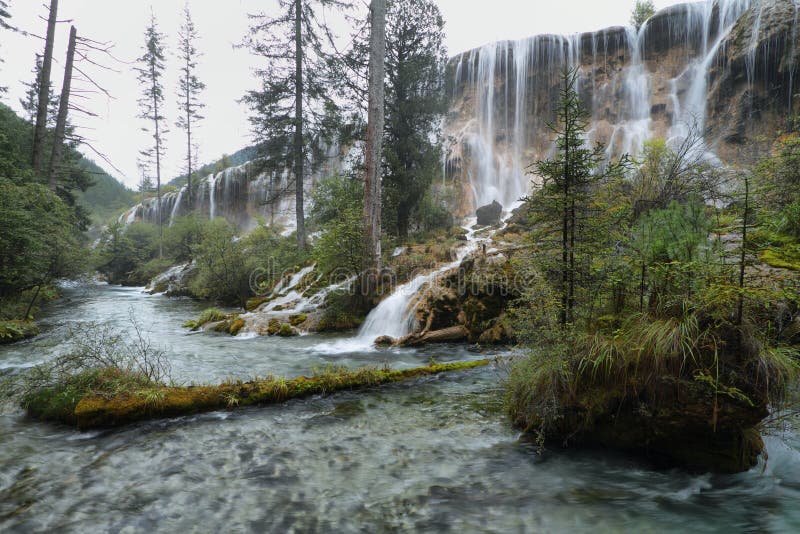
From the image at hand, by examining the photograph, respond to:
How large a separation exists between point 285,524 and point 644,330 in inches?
137

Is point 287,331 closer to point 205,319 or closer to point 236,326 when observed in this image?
point 236,326

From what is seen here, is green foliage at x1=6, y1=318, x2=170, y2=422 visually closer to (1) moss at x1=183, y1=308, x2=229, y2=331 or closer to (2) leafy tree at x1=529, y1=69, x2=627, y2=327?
(2) leafy tree at x1=529, y1=69, x2=627, y2=327

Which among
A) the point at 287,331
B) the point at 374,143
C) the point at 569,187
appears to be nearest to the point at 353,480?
the point at 569,187

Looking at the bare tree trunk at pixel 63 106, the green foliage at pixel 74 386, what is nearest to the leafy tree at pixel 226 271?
the bare tree trunk at pixel 63 106

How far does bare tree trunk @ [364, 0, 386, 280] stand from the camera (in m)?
11.7

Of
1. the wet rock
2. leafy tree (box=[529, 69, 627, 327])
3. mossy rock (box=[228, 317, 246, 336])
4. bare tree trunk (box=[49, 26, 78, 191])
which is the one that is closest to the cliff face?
the wet rock

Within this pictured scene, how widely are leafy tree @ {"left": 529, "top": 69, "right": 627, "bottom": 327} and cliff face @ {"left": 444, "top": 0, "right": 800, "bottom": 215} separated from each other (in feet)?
53.0

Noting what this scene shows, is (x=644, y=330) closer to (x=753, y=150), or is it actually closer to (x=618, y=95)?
(x=753, y=150)

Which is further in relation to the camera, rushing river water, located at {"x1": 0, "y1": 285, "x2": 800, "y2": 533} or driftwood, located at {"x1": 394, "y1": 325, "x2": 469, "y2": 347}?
driftwood, located at {"x1": 394, "y1": 325, "x2": 469, "y2": 347}

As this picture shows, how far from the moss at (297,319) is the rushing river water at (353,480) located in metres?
6.79

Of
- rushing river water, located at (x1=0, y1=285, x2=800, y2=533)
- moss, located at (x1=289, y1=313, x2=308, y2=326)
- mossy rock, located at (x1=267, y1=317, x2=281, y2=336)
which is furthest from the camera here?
moss, located at (x1=289, y1=313, x2=308, y2=326)

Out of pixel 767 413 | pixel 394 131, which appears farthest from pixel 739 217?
pixel 394 131

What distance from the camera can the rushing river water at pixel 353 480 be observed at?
112 inches

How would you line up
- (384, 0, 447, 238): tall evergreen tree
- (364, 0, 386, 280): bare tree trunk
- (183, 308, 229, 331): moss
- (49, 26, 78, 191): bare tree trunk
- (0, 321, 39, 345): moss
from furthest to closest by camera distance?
(384, 0, 447, 238): tall evergreen tree, (49, 26, 78, 191): bare tree trunk, (183, 308, 229, 331): moss, (364, 0, 386, 280): bare tree trunk, (0, 321, 39, 345): moss
